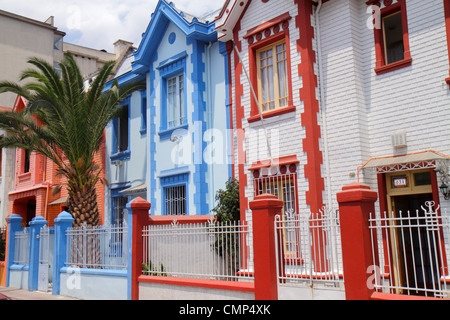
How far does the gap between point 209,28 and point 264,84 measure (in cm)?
328

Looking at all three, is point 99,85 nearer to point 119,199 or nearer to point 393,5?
point 119,199

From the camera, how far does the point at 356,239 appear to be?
6.84 meters

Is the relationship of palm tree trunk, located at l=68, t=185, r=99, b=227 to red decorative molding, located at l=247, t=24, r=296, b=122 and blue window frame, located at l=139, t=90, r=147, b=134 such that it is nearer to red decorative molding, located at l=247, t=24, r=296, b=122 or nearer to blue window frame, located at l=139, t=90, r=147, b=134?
blue window frame, located at l=139, t=90, r=147, b=134

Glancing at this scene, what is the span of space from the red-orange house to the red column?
12308mm

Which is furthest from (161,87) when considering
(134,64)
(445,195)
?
(445,195)

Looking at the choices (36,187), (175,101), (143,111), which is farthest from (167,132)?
(36,187)

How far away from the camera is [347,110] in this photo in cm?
1060

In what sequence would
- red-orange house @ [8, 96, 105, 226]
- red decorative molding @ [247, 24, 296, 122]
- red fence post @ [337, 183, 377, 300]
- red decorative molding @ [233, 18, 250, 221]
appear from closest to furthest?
red fence post @ [337, 183, 377, 300] → red decorative molding @ [247, 24, 296, 122] → red decorative molding @ [233, 18, 250, 221] → red-orange house @ [8, 96, 105, 226]

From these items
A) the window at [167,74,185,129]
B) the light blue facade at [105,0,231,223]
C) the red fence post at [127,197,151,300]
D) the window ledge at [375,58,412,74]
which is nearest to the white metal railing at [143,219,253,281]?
the red fence post at [127,197,151,300]

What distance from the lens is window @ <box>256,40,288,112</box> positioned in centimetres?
1186

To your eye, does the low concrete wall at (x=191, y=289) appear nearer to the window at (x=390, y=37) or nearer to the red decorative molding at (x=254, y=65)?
the red decorative molding at (x=254, y=65)

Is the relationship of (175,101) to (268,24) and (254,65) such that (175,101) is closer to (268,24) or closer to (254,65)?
(254,65)

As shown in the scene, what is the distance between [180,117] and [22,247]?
281 inches

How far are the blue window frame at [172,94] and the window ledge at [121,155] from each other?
2777 mm
